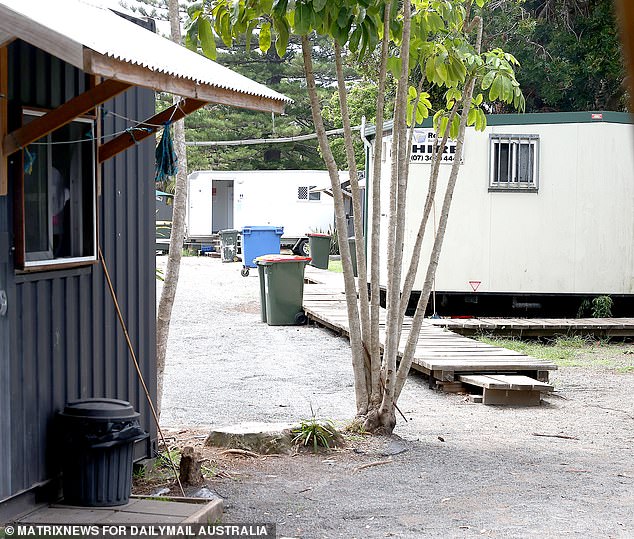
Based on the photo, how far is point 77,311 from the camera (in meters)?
5.29

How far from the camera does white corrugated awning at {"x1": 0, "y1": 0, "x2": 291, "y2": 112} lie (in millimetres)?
3822

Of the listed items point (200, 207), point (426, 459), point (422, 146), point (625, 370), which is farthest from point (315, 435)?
point (200, 207)

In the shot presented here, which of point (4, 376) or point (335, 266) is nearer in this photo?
point (4, 376)

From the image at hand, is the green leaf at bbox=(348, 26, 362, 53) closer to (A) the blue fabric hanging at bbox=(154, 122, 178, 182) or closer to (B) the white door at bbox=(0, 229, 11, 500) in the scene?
(A) the blue fabric hanging at bbox=(154, 122, 178, 182)

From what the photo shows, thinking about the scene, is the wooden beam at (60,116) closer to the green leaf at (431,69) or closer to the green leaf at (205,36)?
the green leaf at (205,36)

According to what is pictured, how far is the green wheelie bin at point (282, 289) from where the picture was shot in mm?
15062

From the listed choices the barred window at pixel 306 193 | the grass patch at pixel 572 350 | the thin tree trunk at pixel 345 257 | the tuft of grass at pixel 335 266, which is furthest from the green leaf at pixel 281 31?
the barred window at pixel 306 193

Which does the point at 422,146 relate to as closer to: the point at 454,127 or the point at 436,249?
the point at 454,127

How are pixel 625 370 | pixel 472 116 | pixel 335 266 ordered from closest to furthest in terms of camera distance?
1. pixel 472 116
2. pixel 625 370
3. pixel 335 266

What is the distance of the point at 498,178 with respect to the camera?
47.4 ft

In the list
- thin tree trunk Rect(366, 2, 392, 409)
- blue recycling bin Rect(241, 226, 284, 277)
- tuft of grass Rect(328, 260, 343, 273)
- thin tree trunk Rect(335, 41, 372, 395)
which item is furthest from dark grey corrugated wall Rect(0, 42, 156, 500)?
tuft of grass Rect(328, 260, 343, 273)

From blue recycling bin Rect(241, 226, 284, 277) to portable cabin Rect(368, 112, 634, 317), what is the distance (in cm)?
1193

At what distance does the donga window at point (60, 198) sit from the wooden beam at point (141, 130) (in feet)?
0.49

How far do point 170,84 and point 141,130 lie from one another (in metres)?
Answer: 1.19
